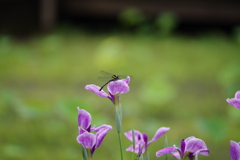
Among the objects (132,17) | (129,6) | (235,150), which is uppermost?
(129,6)

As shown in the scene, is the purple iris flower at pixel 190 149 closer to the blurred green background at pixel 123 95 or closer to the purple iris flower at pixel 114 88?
the purple iris flower at pixel 114 88

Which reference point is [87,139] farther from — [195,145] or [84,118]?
[195,145]

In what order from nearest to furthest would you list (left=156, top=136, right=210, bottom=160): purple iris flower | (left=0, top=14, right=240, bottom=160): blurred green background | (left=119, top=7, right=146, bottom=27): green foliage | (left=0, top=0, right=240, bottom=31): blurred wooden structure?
(left=156, top=136, right=210, bottom=160): purple iris flower → (left=0, top=14, right=240, bottom=160): blurred green background → (left=0, top=0, right=240, bottom=31): blurred wooden structure → (left=119, top=7, right=146, bottom=27): green foliage

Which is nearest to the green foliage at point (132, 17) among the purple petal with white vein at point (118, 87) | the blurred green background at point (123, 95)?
the blurred green background at point (123, 95)

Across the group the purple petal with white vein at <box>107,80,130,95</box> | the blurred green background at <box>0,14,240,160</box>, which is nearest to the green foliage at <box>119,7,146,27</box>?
the blurred green background at <box>0,14,240,160</box>

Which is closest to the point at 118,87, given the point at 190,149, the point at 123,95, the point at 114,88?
the point at 114,88

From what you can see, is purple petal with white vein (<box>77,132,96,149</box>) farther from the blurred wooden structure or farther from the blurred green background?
the blurred wooden structure
